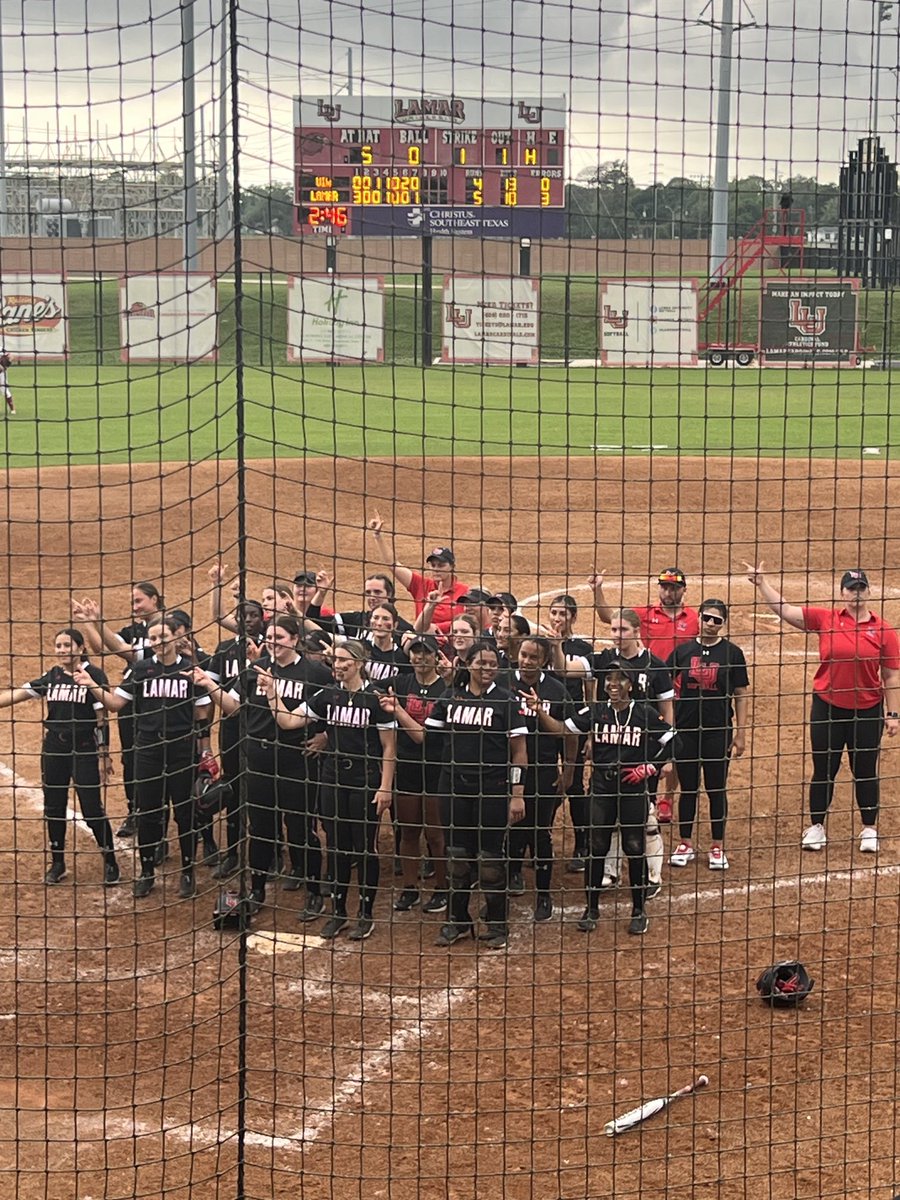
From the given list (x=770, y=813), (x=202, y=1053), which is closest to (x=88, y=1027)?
(x=202, y=1053)

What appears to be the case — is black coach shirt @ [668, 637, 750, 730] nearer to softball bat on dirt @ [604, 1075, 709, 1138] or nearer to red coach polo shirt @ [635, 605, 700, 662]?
red coach polo shirt @ [635, 605, 700, 662]

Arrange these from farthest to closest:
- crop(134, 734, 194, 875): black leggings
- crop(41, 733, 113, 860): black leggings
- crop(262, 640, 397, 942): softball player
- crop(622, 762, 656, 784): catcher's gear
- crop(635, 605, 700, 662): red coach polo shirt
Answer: crop(635, 605, 700, 662): red coach polo shirt
crop(41, 733, 113, 860): black leggings
crop(134, 734, 194, 875): black leggings
crop(262, 640, 397, 942): softball player
crop(622, 762, 656, 784): catcher's gear

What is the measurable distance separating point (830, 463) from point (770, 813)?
13155 mm

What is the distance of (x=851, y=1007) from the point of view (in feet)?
25.5

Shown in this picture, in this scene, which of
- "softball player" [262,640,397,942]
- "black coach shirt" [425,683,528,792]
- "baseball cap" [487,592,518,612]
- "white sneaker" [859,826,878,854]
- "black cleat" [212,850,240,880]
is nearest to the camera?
"black coach shirt" [425,683,528,792]

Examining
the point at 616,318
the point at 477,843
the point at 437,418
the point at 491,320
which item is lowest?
the point at 477,843

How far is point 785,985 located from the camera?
7.68 meters

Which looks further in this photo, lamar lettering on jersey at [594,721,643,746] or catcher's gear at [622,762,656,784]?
lamar lettering on jersey at [594,721,643,746]

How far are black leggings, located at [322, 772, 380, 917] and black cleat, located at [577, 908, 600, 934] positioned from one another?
3.83 ft

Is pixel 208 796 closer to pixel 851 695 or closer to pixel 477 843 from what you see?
pixel 477 843

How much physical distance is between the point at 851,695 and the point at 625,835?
6.48 ft

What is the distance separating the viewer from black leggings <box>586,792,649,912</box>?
8383 millimetres

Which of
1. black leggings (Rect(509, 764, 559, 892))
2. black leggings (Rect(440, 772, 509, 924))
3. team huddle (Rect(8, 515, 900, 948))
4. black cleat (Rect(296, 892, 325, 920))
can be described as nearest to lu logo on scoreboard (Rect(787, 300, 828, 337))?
team huddle (Rect(8, 515, 900, 948))

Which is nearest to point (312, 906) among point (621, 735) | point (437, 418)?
point (621, 735)
